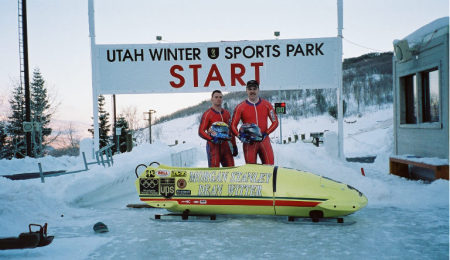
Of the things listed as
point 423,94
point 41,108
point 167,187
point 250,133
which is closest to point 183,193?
point 167,187

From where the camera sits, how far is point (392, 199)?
5551 mm

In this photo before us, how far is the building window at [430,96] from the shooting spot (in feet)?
24.1

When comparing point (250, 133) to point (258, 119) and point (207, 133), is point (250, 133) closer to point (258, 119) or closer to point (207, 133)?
point (258, 119)

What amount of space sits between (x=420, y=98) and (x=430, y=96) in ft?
0.69

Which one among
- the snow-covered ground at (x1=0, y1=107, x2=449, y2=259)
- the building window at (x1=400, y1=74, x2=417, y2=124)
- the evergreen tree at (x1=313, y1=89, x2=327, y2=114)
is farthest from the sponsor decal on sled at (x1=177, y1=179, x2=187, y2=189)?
the evergreen tree at (x1=313, y1=89, x2=327, y2=114)

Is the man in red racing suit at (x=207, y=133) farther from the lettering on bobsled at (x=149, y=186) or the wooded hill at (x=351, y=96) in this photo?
the wooded hill at (x=351, y=96)

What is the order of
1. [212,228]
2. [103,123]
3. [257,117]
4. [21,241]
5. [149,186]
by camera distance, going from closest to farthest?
1. [21,241]
2. [212,228]
3. [149,186]
4. [257,117]
5. [103,123]

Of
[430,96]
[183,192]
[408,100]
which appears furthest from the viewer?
[408,100]

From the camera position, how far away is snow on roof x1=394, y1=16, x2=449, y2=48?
691cm

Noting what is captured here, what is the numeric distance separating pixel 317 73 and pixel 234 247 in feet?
20.8

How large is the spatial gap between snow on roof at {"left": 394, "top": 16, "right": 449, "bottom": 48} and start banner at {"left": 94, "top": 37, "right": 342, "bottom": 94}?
167 cm

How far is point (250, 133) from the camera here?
16.9 ft

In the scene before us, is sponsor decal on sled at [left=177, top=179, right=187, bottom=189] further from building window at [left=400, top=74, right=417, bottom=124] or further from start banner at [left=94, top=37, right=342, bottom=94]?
building window at [left=400, top=74, right=417, bottom=124]

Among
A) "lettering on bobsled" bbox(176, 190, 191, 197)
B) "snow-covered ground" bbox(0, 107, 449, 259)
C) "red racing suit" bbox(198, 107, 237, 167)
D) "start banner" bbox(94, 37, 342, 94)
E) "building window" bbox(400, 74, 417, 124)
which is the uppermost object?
"start banner" bbox(94, 37, 342, 94)
